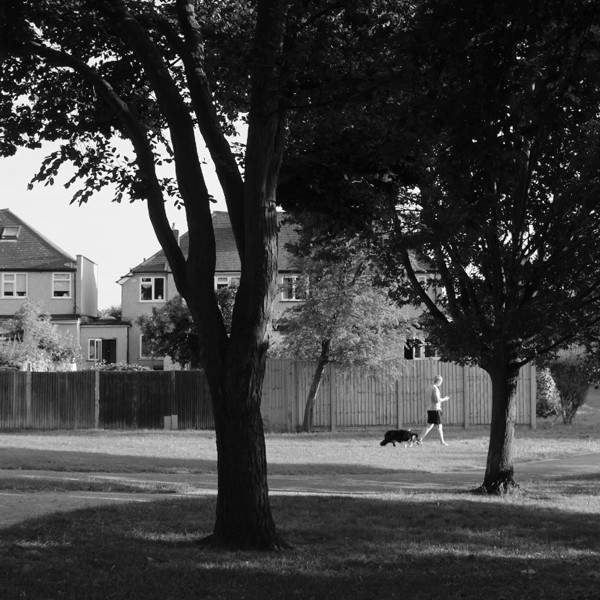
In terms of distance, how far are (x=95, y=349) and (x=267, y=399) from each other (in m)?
26.9

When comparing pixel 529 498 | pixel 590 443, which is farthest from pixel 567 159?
pixel 590 443

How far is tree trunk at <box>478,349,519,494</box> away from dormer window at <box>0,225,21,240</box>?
46.4 metres

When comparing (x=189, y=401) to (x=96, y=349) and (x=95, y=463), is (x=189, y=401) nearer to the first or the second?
(x=95, y=463)

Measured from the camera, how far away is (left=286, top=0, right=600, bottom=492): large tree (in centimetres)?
777

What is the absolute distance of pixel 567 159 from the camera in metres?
15.2

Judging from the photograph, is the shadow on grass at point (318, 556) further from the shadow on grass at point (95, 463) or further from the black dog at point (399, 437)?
the black dog at point (399, 437)

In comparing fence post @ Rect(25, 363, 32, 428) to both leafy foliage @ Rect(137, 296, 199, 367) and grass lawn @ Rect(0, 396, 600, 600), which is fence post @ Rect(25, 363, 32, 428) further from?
grass lawn @ Rect(0, 396, 600, 600)

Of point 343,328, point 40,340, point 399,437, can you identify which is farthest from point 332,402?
point 40,340

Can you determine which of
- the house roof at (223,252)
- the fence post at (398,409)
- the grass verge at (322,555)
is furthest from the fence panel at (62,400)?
the grass verge at (322,555)

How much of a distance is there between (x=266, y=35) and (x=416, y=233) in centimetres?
518

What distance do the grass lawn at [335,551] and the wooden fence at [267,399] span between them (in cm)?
1572

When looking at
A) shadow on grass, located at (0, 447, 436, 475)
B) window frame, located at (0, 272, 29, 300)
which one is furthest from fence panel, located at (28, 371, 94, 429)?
window frame, located at (0, 272, 29, 300)

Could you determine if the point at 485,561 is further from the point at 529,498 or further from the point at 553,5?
the point at 529,498

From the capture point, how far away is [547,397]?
3534 cm
